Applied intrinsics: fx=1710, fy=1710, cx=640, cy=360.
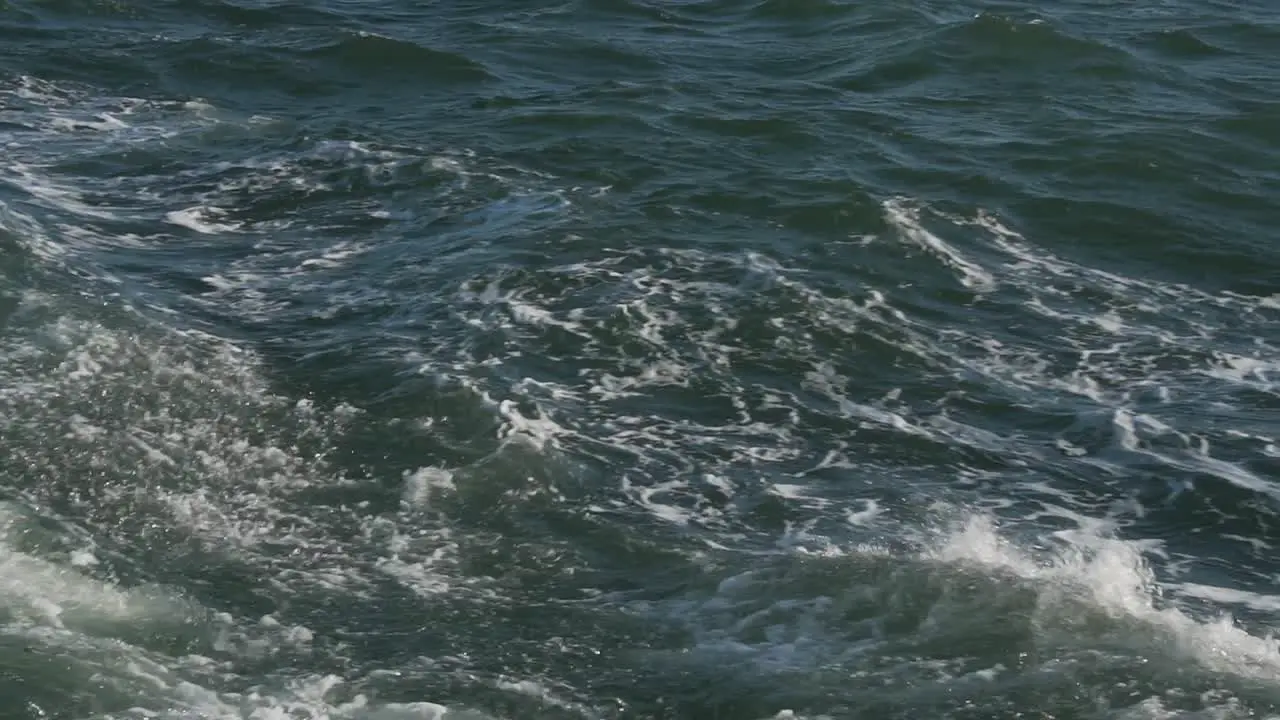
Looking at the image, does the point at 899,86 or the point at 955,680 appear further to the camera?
the point at 899,86

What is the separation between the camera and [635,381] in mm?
13133

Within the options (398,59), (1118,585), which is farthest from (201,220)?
(1118,585)

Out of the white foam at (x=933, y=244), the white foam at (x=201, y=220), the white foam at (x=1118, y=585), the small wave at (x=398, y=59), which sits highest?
the small wave at (x=398, y=59)

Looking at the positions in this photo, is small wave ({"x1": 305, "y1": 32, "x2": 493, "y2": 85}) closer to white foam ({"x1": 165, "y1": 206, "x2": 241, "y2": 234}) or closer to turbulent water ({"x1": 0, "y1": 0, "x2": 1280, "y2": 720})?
turbulent water ({"x1": 0, "y1": 0, "x2": 1280, "y2": 720})

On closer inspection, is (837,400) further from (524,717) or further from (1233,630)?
(524,717)

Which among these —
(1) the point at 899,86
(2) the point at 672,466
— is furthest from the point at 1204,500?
(1) the point at 899,86

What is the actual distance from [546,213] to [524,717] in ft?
26.7

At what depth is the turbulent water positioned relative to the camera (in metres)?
9.38

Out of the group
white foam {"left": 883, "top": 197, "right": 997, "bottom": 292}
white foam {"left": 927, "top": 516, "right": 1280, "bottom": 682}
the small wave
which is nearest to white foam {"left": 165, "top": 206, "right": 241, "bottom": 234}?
the small wave

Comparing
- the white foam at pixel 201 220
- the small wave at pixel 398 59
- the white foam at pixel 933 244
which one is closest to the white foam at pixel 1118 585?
the white foam at pixel 933 244

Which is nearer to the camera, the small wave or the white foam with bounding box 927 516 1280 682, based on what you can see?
the white foam with bounding box 927 516 1280 682

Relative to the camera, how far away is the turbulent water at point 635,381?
9383 millimetres

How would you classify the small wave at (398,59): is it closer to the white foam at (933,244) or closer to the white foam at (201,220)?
the white foam at (201,220)

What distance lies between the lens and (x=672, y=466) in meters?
11.8
